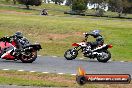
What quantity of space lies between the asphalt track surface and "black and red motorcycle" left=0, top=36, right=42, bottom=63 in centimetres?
27

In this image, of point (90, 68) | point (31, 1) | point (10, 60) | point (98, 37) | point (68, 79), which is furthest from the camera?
point (31, 1)

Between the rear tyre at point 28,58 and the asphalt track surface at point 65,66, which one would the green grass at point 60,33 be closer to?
the asphalt track surface at point 65,66

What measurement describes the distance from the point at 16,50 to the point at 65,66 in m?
2.38

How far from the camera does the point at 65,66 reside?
18141mm

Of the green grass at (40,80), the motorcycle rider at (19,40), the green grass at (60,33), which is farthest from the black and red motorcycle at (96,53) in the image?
the green grass at (40,80)

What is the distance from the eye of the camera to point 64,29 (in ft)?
119

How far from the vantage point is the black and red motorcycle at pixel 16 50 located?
61.3 feet

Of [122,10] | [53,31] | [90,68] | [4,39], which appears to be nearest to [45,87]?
[90,68]

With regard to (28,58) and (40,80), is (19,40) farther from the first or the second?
(40,80)

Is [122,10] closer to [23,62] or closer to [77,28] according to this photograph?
[77,28]

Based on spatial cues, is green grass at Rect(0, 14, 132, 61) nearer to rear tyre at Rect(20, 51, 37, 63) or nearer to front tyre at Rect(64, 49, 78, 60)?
front tyre at Rect(64, 49, 78, 60)

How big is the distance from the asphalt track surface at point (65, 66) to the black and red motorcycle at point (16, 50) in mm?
265

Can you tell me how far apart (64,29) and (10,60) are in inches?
675

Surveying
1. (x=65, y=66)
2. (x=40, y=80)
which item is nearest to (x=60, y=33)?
(x=65, y=66)
